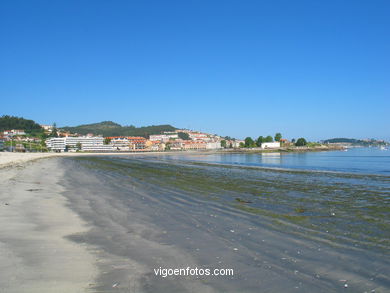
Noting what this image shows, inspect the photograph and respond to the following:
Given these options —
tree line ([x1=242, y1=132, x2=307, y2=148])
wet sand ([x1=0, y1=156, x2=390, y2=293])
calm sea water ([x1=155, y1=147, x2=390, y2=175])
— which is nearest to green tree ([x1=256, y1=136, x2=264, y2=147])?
tree line ([x1=242, y1=132, x2=307, y2=148])

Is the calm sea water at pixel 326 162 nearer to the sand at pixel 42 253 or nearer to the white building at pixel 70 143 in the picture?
the sand at pixel 42 253

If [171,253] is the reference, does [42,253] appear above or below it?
above

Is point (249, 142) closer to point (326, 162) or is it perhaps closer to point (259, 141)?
point (259, 141)

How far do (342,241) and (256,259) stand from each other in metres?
2.48

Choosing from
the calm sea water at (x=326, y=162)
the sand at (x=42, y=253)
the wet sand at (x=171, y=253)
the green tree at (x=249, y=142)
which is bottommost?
the calm sea water at (x=326, y=162)

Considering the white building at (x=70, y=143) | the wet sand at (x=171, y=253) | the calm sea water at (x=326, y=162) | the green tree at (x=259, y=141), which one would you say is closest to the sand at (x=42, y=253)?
the wet sand at (x=171, y=253)

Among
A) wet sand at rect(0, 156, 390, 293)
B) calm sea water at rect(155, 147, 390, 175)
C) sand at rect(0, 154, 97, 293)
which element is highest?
sand at rect(0, 154, 97, 293)

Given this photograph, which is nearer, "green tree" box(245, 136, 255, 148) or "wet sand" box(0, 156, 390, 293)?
"wet sand" box(0, 156, 390, 293)

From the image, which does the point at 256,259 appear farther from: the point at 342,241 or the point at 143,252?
the point at 342,241

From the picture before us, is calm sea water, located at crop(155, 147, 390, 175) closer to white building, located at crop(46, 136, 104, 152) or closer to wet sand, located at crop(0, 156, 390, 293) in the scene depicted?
wet sand, located at crop(0, 156, 390, 293)

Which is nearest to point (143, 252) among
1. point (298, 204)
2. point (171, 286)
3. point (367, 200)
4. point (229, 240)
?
point (171, 286)

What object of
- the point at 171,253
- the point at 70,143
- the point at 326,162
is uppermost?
the point at 70,143

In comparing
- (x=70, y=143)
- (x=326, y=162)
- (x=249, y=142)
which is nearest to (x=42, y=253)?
(x=326, y=162)

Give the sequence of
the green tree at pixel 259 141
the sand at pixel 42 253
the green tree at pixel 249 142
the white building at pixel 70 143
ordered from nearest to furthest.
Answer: the sand at pixel 42 253, the white building at pixel 70 143, the green tree at pixel 249 142, the green tree at pixel 259 141
